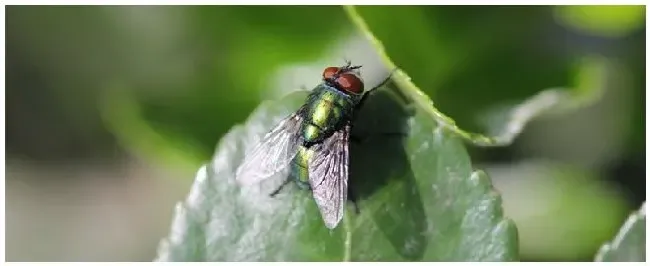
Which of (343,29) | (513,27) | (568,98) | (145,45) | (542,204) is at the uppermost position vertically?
(145,45)

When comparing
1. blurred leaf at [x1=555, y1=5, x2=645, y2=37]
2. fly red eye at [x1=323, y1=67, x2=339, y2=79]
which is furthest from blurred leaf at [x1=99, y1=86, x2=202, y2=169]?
blurred leaf at [x1=555, y1=5, x2=645, y2=37]

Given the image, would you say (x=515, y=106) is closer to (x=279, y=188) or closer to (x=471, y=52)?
(x=471, y=52)

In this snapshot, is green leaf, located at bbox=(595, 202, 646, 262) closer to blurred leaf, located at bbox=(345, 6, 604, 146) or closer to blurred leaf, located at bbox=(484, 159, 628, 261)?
blurred leaf, located at bbox=(484, 159, 628, 261)

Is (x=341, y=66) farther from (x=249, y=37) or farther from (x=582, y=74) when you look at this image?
(x=582, y=74)

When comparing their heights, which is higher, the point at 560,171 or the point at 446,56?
the point at 446,56

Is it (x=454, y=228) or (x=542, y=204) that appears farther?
(x=542, y=204)

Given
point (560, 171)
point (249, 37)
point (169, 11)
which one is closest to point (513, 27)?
point (560, 171)
